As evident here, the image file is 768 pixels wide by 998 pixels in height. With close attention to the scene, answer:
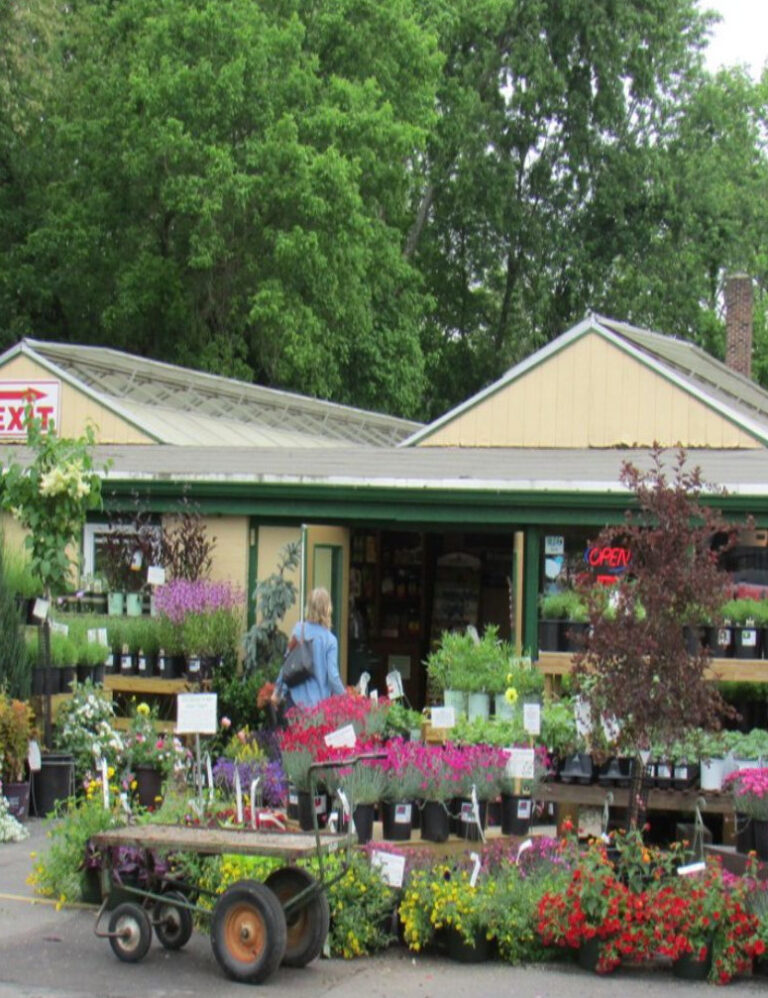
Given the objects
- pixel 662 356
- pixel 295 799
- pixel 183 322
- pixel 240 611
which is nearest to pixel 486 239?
pixel 183 322

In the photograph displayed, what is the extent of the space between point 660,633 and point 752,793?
1.19 metres

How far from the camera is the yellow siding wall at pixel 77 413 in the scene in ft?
64.0

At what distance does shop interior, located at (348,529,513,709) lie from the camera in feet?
55.0

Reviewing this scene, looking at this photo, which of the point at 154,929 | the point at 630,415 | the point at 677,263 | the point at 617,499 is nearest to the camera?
the point at 154,929

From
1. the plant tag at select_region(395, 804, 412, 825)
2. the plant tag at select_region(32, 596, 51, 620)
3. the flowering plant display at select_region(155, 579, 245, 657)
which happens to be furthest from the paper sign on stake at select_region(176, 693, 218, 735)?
A: the flowering plant display at select_region(155, 579, 245, 657)

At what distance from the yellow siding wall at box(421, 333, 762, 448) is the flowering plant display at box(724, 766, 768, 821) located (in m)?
9.86

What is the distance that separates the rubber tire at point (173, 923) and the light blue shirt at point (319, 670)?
325cm

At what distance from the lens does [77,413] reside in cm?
2031

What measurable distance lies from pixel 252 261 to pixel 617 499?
16.4m

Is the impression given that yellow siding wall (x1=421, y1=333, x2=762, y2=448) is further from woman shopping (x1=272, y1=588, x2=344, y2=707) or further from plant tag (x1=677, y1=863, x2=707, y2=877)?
plant tag (x1=677, y1=863, x2=707, y2=877)

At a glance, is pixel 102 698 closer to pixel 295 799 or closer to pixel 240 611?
pixel 240 611

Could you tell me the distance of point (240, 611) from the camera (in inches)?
564

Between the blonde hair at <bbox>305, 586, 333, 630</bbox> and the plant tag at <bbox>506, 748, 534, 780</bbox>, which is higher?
the blonde hair at <bbox>305, 586, 333, 630</bbox>

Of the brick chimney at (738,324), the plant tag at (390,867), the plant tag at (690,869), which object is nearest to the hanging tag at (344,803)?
A: the plant tag at (390,867)
